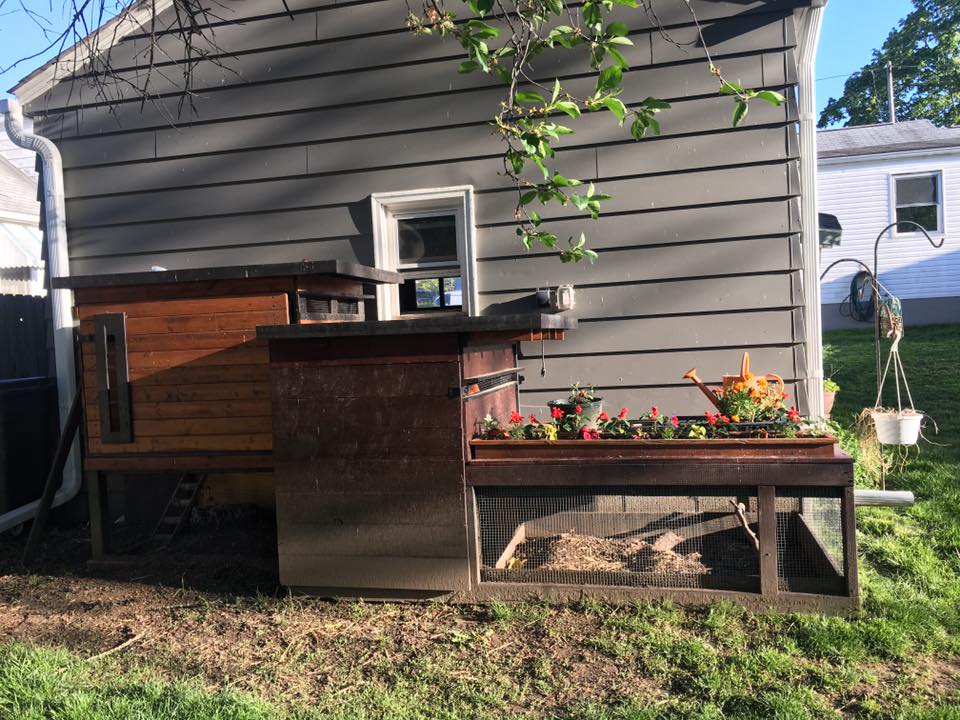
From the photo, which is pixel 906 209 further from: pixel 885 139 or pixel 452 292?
pixel 452 292

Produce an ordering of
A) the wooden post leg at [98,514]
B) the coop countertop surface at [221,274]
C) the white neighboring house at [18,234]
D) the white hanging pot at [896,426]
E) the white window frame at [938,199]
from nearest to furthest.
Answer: the coop countertop surface at [221,274] < the wooden post leg at [98,514] < the white hanging pot at [896,426] < the white neighboring house at [18,234] < the white window frame at [938,199]

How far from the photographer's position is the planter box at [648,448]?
142 inches

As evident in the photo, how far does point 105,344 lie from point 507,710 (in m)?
3.04

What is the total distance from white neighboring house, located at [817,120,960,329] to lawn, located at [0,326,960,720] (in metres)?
12.6

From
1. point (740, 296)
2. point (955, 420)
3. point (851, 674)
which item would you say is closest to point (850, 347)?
point (955, 420)

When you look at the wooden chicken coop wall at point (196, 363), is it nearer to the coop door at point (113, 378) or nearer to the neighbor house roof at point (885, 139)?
the coop door at point (113, 378)

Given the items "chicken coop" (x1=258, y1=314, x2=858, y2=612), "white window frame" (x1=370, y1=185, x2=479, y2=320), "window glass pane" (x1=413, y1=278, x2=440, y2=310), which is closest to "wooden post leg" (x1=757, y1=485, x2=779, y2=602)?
"chicken coop" (x1=258, y1=314, x2=858, y2=612)

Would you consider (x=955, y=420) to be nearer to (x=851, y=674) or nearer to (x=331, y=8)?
(x=851, y=674)

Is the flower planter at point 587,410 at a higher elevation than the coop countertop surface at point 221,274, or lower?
lower

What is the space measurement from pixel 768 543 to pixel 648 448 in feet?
2.24

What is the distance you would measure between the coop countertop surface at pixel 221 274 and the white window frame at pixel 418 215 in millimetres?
883

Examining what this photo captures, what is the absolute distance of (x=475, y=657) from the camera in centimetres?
334

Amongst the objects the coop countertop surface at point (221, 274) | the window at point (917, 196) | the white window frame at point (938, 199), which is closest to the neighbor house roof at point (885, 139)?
the white window frame at point (938, 199)

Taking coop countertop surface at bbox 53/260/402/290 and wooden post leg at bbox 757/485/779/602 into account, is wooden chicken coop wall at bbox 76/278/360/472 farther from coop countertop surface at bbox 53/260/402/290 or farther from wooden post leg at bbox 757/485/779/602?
wooden post leg at bbox 757/485/779/602
